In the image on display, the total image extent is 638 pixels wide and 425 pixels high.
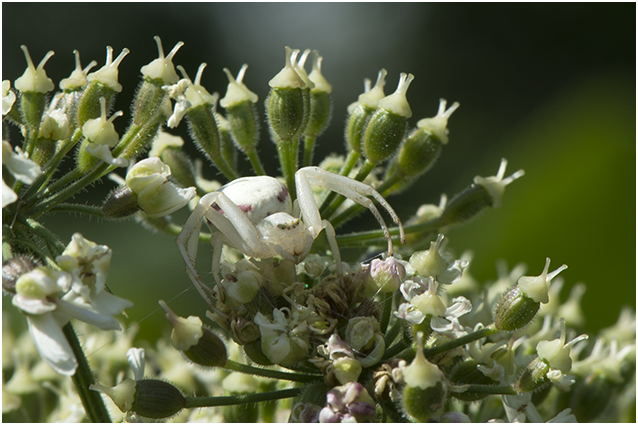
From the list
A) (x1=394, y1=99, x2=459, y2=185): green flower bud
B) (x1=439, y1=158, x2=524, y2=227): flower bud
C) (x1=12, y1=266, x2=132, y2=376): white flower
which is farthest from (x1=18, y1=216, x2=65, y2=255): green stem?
(x1=439, y1=158, x2=524, y2=227): flower bud

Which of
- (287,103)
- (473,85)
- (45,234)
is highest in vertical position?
(287,103)

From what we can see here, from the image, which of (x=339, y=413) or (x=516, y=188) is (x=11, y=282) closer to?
(x=339, y=413)

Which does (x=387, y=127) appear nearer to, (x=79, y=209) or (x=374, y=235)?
(x=374, y=235)

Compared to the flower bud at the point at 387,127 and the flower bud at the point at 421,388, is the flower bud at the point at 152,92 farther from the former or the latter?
the flower bud at the point at 421,388

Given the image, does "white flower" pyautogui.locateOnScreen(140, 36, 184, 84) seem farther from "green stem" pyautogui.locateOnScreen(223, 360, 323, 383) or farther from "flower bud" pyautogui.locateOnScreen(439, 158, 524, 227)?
"flower bud" pyautogui.locateOnScreen(439, 158, 524, 227)

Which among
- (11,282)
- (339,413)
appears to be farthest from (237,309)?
(11,282)

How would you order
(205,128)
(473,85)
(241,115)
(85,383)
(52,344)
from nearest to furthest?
(52,344)
(85,383)
(205,128)
(241,115)
(473,85)

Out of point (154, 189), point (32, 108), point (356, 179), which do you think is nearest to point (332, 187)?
point (356, 179)
